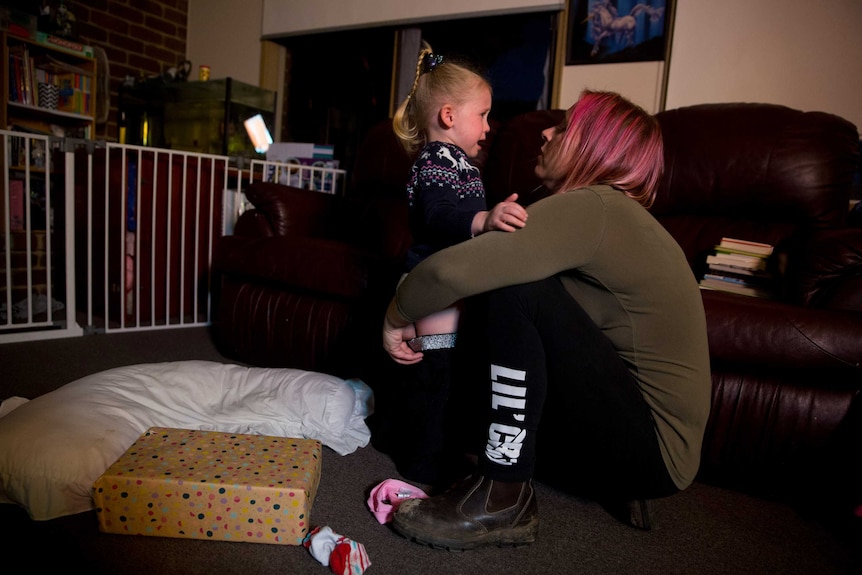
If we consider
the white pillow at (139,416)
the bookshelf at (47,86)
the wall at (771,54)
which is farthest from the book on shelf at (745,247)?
the bookshelf at (47,86)

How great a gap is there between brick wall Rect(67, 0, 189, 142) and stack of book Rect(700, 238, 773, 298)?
3993 mm

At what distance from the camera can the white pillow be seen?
1015 mm

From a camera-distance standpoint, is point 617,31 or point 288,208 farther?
point 617,31

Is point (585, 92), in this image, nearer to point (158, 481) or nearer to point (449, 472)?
point (449, 472)

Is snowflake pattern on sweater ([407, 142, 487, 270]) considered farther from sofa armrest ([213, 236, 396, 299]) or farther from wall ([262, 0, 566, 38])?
wall ([262, 0, 566, 38])

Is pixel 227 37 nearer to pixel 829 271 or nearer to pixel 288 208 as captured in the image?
pixel 288 208

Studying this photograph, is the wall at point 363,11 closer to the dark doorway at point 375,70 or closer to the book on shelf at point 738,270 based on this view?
the dark doorway at point 375,70

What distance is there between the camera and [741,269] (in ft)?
5.52

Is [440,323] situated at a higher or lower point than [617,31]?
lower

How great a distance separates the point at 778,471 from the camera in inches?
49.9

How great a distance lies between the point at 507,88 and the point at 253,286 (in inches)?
79.8

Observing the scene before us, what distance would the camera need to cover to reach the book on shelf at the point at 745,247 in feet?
5.45

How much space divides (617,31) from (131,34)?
3.48 meters

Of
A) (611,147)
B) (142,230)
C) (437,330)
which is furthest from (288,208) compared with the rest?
(611,147)
